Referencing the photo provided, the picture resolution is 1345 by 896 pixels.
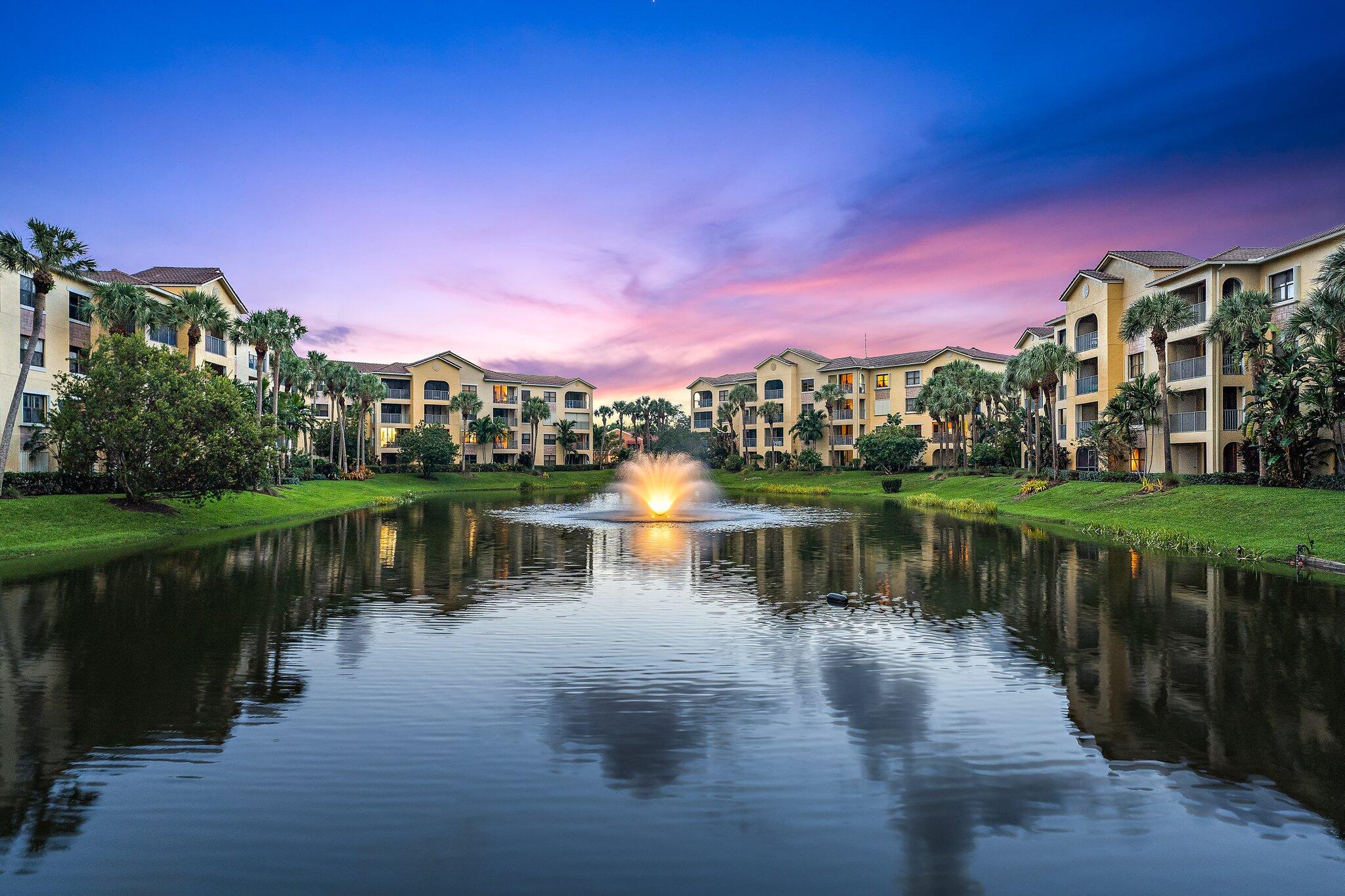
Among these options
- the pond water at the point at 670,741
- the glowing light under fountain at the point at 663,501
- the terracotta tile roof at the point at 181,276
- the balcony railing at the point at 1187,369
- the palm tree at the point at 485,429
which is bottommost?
the pond water at the point at 670,741

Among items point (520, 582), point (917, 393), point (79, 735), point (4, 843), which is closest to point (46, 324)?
point (520, 582)

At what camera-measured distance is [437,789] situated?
934 centimetres

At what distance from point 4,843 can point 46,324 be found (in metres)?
52.8

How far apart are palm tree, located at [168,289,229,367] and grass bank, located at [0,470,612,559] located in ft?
35.7

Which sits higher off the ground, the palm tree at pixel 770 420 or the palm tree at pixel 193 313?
the palm tree at pixel 193 313

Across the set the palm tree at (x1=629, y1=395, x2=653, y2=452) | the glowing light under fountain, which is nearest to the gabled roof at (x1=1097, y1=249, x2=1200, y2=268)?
the glowing light under fountain

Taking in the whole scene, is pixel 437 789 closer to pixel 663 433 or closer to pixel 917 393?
pixel 917 393

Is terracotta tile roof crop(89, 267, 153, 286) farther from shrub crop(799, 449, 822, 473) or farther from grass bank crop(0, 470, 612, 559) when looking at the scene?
shrub crop(799, 449, 822, 473)

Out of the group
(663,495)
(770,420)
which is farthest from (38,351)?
(770,420)

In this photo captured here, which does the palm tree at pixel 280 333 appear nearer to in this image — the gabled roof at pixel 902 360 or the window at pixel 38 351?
the window at pixel 38 351

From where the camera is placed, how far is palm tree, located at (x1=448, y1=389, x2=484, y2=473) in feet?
389

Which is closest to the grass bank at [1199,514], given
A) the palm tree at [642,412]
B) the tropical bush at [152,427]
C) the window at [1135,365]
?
the window at [1135,365]

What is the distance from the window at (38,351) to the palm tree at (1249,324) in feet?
223

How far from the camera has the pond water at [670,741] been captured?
7.75 meters
